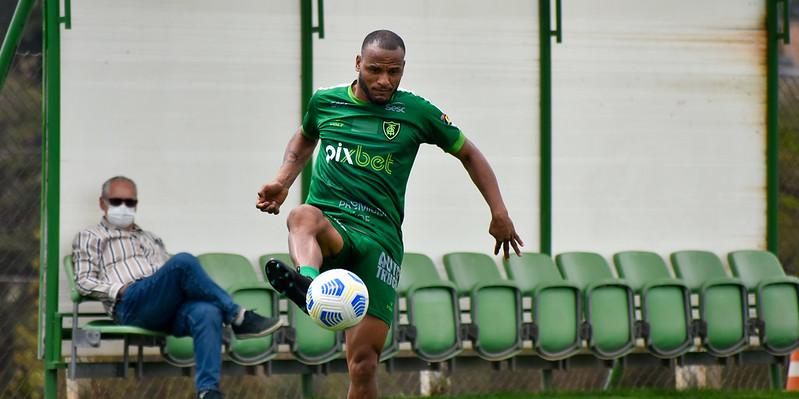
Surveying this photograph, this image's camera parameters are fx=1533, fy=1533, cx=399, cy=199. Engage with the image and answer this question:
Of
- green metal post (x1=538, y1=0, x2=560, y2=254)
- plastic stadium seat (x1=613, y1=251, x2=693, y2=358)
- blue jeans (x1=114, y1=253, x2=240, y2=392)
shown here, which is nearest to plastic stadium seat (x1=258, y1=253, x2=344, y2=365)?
blue jeans (x1=114, y1=253, x2=240, y2=392)

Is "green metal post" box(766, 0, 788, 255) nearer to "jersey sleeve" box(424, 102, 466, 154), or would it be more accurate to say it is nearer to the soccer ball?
"jersey sleeve" box(424, 102, 466, 154)

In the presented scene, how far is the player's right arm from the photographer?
689cm

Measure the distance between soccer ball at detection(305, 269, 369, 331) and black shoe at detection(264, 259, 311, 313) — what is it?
4cm

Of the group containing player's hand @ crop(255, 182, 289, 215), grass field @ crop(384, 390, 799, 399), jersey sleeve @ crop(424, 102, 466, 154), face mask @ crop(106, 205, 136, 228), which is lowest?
grass field @ crop(384, 390, 799, 399)

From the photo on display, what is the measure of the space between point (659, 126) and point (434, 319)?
130 inches

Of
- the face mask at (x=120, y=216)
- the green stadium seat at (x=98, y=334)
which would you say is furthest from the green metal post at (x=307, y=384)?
the face mask at (x=120, y=216)

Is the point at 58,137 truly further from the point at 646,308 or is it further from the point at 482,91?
the point at 646,308

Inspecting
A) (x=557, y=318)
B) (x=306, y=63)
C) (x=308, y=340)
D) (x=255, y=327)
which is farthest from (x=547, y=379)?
(x=306, y=63)

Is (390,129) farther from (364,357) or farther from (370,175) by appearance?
(364,357)

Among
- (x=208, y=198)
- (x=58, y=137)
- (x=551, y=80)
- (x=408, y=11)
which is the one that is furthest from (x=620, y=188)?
(x=58, y=137)

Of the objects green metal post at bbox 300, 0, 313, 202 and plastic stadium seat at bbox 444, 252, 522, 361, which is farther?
green metal post at bbox 300, 0, 313, 202

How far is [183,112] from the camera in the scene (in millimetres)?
11727

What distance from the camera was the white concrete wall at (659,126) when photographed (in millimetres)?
12938

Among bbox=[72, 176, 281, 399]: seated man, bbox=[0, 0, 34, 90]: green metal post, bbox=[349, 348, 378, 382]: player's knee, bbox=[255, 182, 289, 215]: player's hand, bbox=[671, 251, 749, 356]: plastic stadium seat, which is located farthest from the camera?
bbox=[671, 251, 749, 356]: plastic stadium seat
